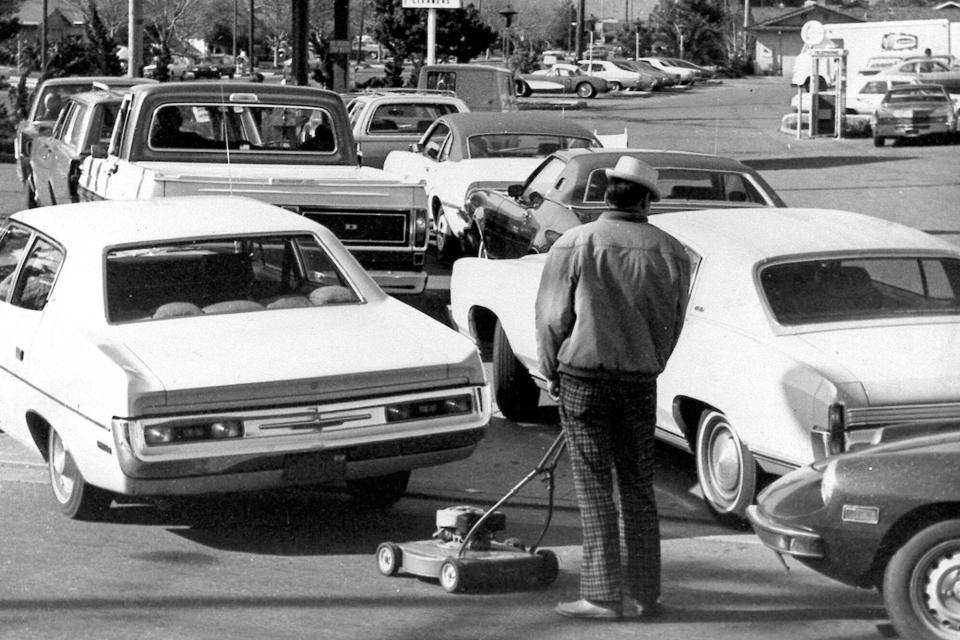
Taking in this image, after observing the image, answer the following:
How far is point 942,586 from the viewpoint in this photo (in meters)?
5.15

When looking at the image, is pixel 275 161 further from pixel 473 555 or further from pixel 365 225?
pixel 473 555

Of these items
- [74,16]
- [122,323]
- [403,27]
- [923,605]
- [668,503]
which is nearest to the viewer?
[923,605]

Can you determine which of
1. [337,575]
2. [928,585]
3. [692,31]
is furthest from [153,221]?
[692,31]

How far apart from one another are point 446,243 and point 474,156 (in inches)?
43.9

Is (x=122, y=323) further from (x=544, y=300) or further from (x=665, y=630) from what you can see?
(x=665, y=630)

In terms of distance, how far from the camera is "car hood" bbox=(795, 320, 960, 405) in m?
6.38

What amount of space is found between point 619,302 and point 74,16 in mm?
96831

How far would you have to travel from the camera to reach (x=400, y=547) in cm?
608

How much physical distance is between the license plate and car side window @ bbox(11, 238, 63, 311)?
5.87ft

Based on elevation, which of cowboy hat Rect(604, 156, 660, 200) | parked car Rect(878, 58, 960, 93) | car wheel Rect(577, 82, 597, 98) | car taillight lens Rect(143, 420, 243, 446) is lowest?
car taillight lens Rect(143, 420, 243, 446)

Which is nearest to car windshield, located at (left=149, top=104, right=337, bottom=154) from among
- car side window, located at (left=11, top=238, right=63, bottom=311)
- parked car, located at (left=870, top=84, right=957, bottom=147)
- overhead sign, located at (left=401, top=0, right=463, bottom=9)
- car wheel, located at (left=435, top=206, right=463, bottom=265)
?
car wheel, located at (left=435, top=206, right=463, bottom=265)

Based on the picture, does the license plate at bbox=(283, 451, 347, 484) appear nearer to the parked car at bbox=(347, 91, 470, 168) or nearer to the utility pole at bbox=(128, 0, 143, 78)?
the parked car at bbox=(347, 91, 470, 168)

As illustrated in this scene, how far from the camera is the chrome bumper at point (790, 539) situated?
543 centimetres

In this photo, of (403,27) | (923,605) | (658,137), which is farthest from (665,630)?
(403,27)
